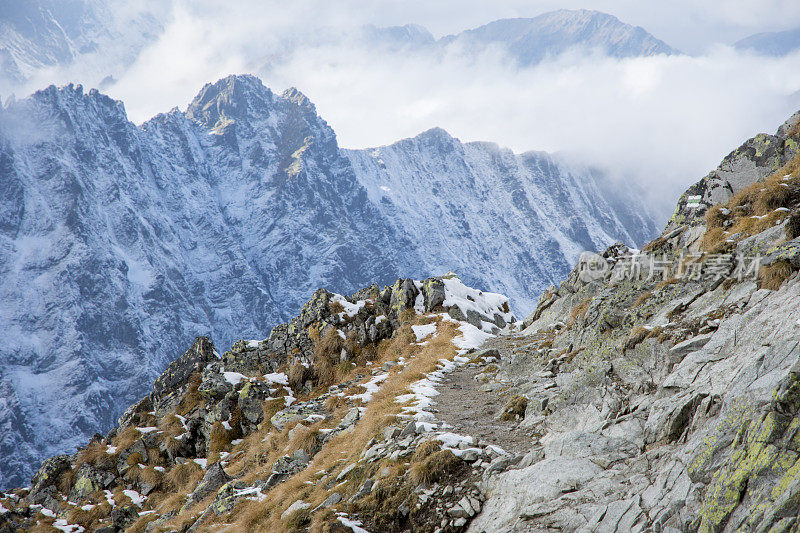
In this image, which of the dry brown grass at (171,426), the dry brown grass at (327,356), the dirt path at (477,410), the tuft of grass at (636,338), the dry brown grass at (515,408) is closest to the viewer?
the dirt path at (477,410)

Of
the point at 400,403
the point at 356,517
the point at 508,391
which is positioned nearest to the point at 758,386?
the point at 356,517

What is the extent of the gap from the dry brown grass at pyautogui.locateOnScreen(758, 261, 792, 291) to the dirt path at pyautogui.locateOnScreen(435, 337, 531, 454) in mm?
6581

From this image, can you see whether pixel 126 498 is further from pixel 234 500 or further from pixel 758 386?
pixel 758 386

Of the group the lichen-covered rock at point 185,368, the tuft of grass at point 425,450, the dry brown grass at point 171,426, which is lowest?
the tuft of grass at point 425,450

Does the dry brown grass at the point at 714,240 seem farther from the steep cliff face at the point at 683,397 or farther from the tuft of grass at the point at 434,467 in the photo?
the tuft of grass at the point at 434,467

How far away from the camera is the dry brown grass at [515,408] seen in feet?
45.2

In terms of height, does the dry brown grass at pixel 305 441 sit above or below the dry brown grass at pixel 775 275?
above

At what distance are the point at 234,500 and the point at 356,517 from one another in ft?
20.5

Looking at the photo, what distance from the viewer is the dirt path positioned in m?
12.1

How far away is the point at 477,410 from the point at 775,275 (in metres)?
8.69

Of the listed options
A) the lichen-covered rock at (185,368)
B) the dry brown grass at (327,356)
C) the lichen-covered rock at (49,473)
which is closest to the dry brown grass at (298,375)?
the dry brown grass at (327,356)

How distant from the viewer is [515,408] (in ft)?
45.7

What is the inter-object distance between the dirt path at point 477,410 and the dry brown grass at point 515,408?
25 centimetres

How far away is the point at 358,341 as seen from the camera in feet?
93.6
